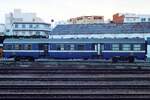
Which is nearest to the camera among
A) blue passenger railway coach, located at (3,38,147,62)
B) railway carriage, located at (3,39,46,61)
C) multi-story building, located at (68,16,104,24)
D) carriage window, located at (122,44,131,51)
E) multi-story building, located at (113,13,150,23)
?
carriage window, located at (122,44,131,51)

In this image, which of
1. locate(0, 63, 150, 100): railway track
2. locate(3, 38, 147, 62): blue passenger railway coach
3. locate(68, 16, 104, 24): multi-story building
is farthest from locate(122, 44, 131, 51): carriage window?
locate(68, 16, 104, 24): multi-story building

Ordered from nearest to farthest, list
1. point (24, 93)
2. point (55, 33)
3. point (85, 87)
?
point (24, 93) → point (85, 87) → point (55, 33)

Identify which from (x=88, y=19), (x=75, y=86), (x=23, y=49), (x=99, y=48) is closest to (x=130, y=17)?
(x=88, y=19)

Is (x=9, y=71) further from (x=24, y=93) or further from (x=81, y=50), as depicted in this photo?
(x=81, y=50)

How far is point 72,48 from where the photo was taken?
37969 millimetres

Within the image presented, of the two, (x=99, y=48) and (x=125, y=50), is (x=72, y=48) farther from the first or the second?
(x=125, y=50)

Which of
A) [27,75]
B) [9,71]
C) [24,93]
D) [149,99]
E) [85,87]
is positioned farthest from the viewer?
[9,71]

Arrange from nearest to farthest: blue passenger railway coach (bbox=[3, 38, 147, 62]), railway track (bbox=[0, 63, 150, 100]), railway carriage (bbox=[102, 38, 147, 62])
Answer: railway track (bbox=[0, 63, 150, 100]) → railway carriage (bbox=[102, 38, 147, 62]) → blue passenger railway coach (bbox=[3, 38, 147, 62])

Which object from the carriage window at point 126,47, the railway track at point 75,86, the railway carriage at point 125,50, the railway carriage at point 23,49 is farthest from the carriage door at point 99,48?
the railway track at point 75,86

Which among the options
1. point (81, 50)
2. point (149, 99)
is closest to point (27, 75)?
point (149, 99)

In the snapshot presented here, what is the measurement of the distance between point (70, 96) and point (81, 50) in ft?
74.8

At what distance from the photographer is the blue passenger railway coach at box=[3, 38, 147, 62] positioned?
36.9 metres

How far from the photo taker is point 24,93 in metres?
15.8

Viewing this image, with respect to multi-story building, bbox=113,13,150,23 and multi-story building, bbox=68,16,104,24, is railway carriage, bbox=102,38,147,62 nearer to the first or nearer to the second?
multi-story building, bbox=113,13,150,23
